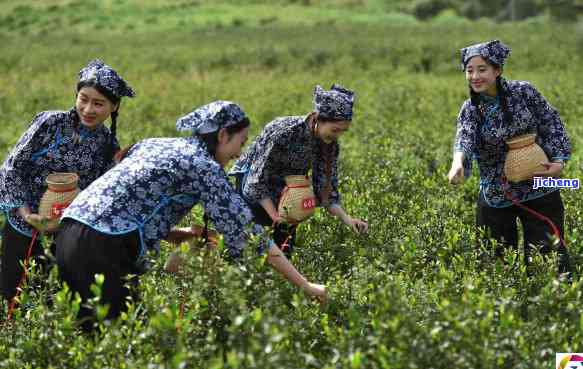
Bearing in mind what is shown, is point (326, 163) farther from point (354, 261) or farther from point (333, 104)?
point (354, 261)

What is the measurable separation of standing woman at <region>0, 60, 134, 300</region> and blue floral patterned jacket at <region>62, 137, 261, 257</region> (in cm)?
69

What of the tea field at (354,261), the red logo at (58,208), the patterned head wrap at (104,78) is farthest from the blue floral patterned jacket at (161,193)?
the patterned head wrap at (104,78)

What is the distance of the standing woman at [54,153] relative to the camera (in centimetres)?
434

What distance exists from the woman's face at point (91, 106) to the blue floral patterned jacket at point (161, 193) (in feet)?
2.49

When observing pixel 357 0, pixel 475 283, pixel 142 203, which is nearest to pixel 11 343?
pixel 142 203

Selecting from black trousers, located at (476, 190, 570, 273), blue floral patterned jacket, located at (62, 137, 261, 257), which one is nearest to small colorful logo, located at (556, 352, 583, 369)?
black trousers, located at (476, 190, 570, 273)

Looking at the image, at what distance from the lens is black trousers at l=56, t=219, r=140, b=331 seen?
366cm

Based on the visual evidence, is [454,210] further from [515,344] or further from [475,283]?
[515,344]

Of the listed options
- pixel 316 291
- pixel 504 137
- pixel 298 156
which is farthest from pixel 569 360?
pixel 298 156

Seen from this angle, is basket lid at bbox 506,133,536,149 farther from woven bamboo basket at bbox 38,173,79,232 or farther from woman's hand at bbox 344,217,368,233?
woven bamboo basket at bbox 38,173,79,232

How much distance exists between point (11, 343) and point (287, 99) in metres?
12.6

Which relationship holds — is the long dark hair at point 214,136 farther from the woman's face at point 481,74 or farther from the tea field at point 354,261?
the woman's face at point 481,74

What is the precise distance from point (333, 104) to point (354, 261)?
122 cm

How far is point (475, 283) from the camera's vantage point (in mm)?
3955
